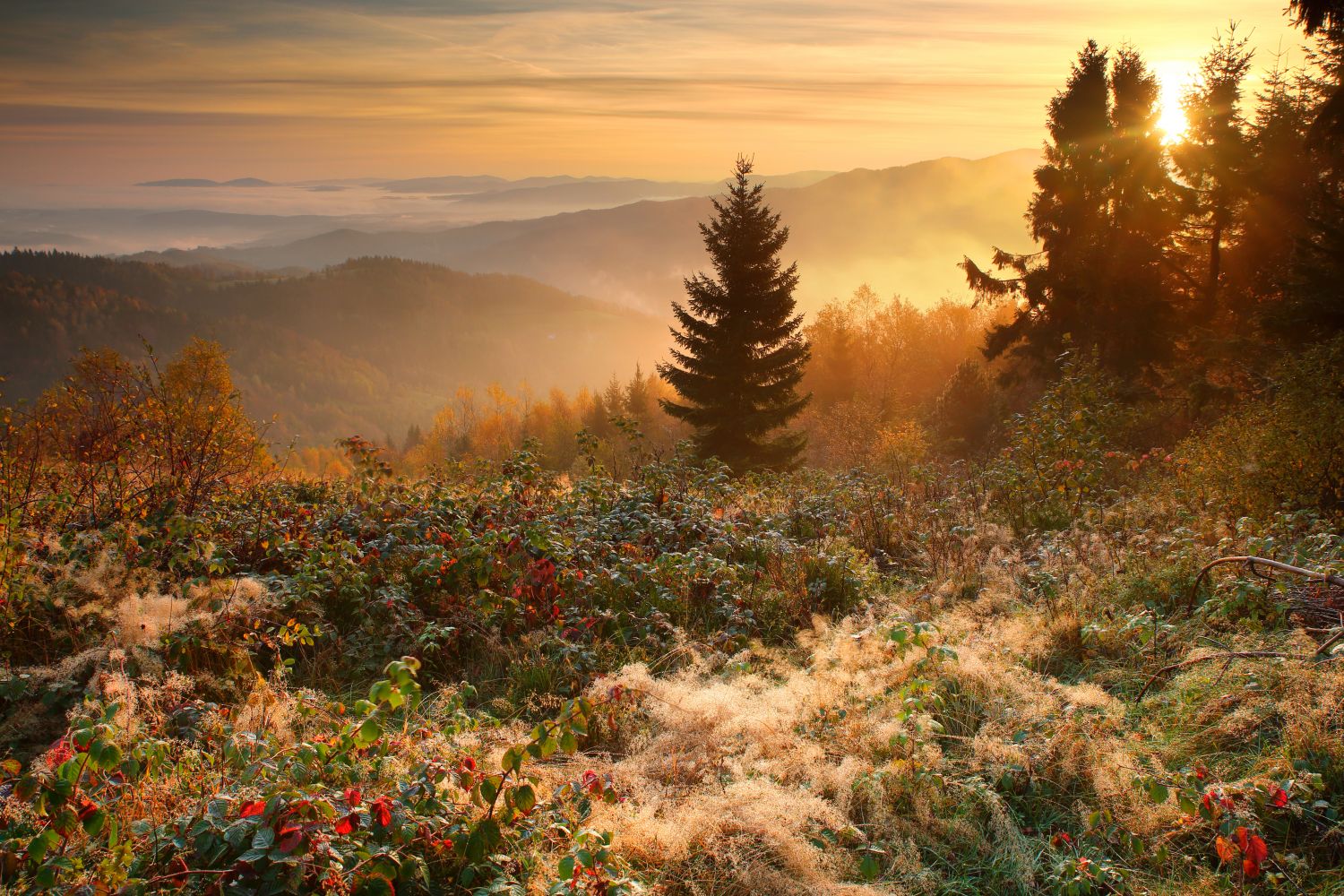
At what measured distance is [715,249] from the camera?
82.7 ft

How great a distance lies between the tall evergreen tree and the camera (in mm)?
21109

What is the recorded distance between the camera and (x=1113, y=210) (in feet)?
71.7

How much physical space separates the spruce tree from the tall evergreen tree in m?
8.47

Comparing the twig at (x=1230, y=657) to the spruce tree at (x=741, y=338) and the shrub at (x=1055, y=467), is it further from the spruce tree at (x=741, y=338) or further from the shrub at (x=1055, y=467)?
the spruce tree at (x=741, y=338)

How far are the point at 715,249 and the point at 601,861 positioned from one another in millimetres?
24395

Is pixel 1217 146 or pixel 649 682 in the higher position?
pixel 1217 146

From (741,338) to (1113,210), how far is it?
11.9m

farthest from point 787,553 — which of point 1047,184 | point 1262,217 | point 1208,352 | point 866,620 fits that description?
point 1262,217

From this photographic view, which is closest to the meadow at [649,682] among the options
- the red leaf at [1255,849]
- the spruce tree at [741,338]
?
the red leaf at [1255,849]

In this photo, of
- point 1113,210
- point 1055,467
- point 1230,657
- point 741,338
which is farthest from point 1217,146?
point 1230,657

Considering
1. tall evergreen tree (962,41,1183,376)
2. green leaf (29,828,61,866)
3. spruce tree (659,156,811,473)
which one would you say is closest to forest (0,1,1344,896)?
green leaf (29,828,61,866)

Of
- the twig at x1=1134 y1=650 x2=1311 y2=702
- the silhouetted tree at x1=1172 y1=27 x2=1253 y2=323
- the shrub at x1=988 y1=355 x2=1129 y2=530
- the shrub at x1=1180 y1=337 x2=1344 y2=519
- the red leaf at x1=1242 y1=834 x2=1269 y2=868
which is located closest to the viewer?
the red leaf at x1=1242 y1=834 x2=1269 y2=868

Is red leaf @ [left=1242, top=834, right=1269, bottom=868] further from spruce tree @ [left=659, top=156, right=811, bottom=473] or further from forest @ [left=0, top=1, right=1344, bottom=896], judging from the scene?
spruce tree @ [left=659, top=156, right=811, bottom=473]

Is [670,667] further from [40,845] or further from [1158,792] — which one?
[40,845]
